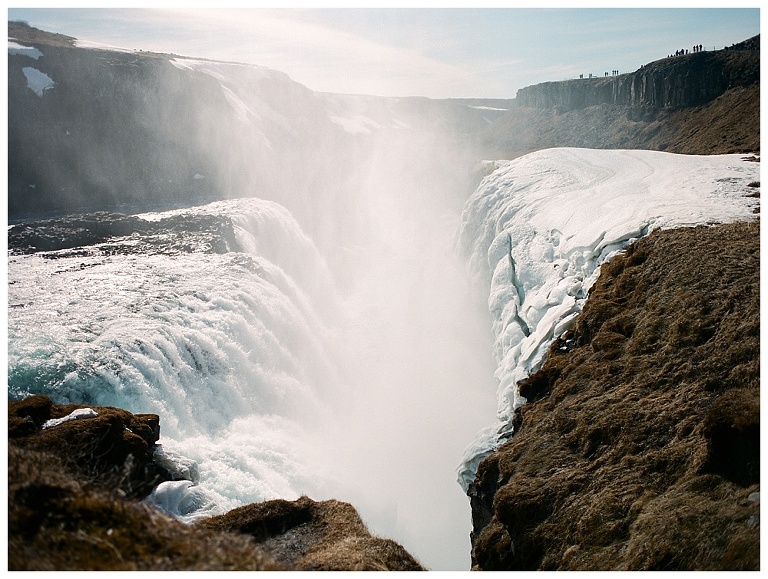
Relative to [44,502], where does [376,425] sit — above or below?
below

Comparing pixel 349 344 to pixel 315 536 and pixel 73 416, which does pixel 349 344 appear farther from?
pixel 315 536

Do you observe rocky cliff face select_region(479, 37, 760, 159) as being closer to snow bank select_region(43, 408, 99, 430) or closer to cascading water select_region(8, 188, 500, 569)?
cascading water select_region(8, 188, 500, 569)

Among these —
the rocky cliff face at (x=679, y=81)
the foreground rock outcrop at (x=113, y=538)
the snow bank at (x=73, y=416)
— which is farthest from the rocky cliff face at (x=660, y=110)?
the snow bank at (x=73, y=416)

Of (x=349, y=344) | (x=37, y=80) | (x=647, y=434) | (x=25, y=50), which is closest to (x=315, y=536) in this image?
(x=647, y=434)

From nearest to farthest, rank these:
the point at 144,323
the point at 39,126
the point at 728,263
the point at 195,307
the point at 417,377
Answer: the point at 728,263 → the point at 144,323 → the point at 195,307 → the point at 417,377 → the point at 39,126

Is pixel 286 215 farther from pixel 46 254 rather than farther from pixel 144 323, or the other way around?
pixel 144 323

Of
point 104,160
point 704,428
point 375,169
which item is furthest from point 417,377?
point 375,169
